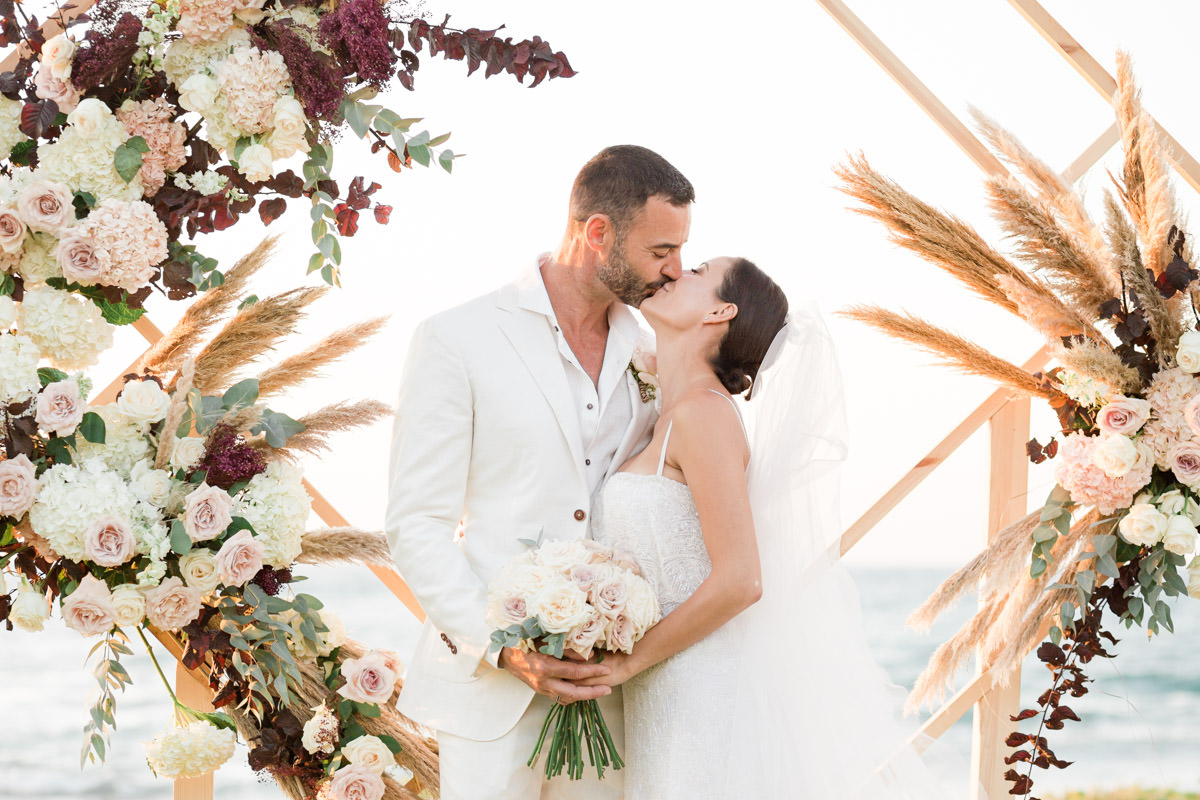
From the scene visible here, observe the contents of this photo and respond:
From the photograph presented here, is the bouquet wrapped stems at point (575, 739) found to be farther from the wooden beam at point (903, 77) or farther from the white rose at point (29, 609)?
the wooden beam at point (903, 77)

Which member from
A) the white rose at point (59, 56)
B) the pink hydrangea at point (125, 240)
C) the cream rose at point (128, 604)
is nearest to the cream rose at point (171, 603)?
the cream rose at point (128, 604)

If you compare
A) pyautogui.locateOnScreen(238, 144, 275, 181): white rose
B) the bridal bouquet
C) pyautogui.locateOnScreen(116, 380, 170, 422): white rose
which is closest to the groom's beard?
the bridal bouquet

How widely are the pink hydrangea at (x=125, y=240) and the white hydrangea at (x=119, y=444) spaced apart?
312mm

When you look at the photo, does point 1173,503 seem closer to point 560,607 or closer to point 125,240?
point 560,607

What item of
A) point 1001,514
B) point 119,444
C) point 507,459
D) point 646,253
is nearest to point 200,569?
point 119,444

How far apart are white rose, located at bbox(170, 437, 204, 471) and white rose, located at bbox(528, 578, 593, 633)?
37.3 inches

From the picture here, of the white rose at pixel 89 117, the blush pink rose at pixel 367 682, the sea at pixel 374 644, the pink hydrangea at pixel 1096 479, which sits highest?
the white rose at pixel 89 117

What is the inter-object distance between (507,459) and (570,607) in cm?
51

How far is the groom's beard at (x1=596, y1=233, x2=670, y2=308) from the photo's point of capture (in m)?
2.83

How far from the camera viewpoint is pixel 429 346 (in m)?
2.66

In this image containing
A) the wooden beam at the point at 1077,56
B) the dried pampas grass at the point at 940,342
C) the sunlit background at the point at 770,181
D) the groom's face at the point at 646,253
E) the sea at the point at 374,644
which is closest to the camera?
the groom's face at the point at 646,253

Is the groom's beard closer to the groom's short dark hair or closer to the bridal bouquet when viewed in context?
the groom's short dark hair

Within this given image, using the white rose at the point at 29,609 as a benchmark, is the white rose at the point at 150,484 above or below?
above

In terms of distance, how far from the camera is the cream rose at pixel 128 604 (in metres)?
2.55
